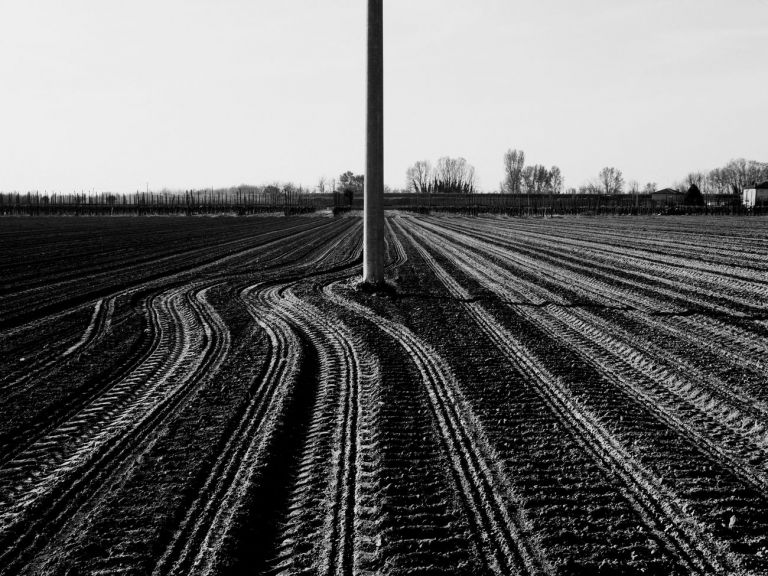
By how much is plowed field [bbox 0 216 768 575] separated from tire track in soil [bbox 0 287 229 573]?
2 centimetres

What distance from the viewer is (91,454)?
547cm

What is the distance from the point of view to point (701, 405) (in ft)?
22.1

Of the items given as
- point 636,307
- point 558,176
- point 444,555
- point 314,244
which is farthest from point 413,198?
point 444,555

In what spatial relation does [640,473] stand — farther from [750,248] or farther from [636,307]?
[750,248]

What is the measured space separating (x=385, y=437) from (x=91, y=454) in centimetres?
237

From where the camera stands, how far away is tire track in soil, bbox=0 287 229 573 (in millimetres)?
4324

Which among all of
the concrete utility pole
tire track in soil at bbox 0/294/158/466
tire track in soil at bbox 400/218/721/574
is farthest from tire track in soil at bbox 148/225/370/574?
the concrete utility pole

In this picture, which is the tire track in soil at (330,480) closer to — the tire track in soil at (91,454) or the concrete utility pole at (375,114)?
the tire track in soil at (91,454)

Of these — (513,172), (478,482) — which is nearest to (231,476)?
(478,482)

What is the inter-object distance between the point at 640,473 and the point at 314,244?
27022 millimetres

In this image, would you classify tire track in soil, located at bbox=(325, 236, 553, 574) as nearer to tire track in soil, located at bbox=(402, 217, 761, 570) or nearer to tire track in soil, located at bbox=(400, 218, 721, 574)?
tire track in soil, located at bbox=(400, 218, 721, 574)

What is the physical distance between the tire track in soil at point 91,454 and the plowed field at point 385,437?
2cm

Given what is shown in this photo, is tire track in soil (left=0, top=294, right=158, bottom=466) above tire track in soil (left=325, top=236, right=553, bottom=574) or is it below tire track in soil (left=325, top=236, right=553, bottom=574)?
above

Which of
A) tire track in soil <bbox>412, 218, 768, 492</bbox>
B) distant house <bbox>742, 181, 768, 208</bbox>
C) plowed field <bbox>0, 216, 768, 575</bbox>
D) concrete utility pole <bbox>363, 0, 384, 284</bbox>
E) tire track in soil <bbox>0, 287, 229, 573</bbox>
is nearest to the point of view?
plowed field <bbox>0, 216, 768, 575</bbox>
